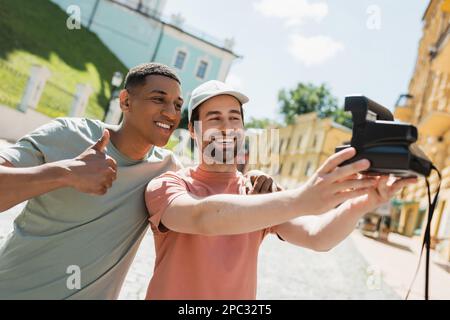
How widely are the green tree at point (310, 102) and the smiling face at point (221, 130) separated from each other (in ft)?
147

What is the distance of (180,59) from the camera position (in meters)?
30.2

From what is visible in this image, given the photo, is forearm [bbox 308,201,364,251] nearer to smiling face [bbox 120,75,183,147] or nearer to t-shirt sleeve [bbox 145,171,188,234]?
t-shirt sleeve [bbox 145,171,188,234]

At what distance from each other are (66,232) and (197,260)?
0.64m

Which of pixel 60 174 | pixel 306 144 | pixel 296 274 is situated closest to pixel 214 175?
pixel 60 174

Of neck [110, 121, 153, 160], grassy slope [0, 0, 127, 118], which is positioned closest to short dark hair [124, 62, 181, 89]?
neck [110, 121, 153, 160]

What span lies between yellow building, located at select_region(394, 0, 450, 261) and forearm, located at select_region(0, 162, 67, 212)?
1227cm

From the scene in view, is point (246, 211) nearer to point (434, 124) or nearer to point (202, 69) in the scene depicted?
point (434, 124)

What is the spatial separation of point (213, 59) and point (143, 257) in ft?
85.3

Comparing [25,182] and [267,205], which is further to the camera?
[25,182]

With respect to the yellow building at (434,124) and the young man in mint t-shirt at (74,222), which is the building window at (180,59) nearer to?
the yellow building at (434,124)

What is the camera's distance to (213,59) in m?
30.7

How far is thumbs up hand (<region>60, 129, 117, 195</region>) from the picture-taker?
1566 mm

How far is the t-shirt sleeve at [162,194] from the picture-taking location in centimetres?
167
